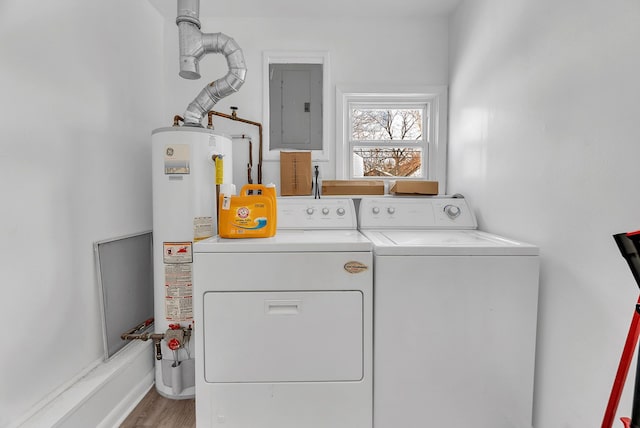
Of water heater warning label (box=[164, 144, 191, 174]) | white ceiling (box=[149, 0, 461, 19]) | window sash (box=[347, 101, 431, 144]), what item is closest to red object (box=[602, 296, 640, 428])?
water heater warning label (box=[164, 144, 191, 174])

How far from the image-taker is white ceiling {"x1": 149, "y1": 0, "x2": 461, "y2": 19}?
212 centimetres

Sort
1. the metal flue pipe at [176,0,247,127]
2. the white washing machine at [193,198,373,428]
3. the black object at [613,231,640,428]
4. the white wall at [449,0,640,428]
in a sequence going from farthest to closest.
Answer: the metal flue pipe at [176,0,247,127]
the white washing machine at [193,198,373,428]
the white wall at [449,0,640,428]
the black object at [613,231,640,428]

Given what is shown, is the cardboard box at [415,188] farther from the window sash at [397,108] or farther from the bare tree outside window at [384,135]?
the window sash at [397,108]

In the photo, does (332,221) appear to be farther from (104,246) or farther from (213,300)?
(104,246)

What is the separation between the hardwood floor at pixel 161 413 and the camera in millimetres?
1530

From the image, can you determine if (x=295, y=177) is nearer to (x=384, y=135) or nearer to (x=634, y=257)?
(x=384, y=135)

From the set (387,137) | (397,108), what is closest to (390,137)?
(387,137)

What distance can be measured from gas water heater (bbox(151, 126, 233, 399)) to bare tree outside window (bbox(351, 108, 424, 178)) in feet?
4.08

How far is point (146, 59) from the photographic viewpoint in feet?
6.84

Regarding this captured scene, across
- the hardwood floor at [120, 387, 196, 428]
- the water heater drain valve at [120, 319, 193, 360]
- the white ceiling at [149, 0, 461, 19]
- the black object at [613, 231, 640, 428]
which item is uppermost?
the white ceiling at [149, 0, 461, 19]

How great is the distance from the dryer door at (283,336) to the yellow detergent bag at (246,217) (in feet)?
0.97

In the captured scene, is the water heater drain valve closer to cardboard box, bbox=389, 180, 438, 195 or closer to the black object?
cardboard box, bbox=389, 180, 438, 195

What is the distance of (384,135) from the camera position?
100 inches

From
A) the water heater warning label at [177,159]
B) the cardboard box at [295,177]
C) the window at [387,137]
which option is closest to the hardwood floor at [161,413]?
the water heater warning label at [177,159]
